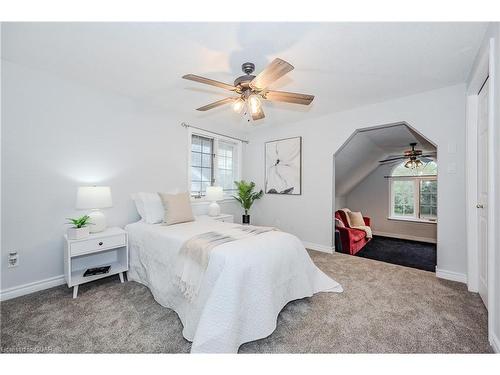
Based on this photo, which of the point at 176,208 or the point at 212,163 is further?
the point at 212,163

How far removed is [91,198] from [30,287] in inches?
43.8

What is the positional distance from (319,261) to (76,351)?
2.88m

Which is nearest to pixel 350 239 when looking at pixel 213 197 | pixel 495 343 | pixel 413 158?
pixel 413 158

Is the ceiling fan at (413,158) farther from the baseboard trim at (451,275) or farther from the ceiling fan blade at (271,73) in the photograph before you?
the ceiling fan blade at (271,73)

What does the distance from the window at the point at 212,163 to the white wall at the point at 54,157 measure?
929 mm

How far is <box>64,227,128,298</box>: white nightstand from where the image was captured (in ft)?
7.14

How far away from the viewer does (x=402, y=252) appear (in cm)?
418

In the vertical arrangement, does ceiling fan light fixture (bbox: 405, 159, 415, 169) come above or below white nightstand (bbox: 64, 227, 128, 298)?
above

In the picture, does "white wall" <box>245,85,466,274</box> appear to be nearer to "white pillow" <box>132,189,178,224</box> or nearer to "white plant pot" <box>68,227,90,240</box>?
"white pillow" <box>132,189,178,224</box>

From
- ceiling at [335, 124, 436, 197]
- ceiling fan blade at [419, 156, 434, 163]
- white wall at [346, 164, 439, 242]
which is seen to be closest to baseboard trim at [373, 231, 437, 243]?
white wall at [346, 164, 439, 242]

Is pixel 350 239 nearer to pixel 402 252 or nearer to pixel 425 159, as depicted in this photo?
pixel 402 252

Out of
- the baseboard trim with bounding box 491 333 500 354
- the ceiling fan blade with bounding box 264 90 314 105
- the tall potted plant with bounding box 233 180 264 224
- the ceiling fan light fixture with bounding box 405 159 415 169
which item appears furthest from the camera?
the ceiling fan light fixture with bounding box 405 159 415 169

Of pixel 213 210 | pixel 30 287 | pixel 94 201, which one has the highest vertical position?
pixel 94 201

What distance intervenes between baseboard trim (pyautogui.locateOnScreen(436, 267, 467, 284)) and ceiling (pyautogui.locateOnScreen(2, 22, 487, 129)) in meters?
2.32
